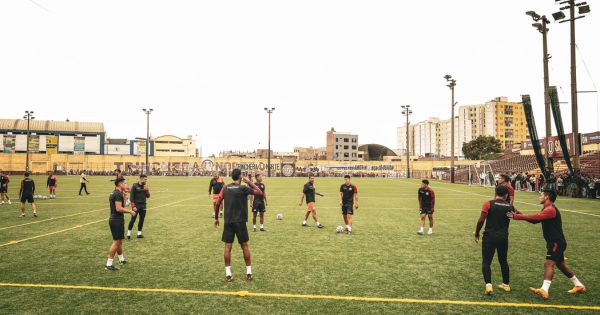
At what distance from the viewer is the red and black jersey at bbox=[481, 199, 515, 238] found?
265 inches

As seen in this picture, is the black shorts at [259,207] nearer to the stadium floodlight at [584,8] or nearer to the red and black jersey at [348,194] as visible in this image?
the red and black jersey at [348,194]

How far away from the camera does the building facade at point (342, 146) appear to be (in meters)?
142

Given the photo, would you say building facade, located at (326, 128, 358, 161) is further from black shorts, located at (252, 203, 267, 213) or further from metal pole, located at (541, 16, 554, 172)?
black shorts, located at (252, 203, 267, 213)

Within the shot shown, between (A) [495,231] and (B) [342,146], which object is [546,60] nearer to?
(A) [495,231]

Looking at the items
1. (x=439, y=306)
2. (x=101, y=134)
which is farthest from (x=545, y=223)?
(x=101, y=134)

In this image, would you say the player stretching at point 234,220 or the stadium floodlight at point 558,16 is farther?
the stadium floodlight at point 558,16

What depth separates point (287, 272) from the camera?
8.18 meters

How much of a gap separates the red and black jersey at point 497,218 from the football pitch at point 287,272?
1181mm

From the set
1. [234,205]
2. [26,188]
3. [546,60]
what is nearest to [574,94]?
[546,60]

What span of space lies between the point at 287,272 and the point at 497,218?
4.46m

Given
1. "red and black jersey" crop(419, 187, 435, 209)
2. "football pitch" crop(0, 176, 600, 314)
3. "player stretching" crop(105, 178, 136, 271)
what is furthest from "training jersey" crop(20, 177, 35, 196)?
"red and black jersey" crop(419, 187, 435, 209)

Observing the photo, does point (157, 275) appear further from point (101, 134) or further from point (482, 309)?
point (101, 134)

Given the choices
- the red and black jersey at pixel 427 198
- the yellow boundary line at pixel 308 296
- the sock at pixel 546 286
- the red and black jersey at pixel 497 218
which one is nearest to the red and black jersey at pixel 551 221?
the red and black jersey at pixel 497 218

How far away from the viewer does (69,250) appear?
1035 centimetres
